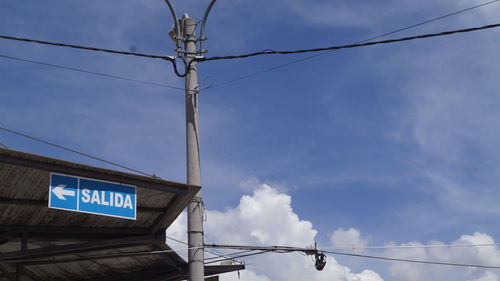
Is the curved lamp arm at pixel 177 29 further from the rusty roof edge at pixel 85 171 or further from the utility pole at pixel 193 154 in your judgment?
the rusty roof edge at pixel 85 171

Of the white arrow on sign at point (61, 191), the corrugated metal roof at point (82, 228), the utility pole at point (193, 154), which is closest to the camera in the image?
the utility pole at point (193, 154)

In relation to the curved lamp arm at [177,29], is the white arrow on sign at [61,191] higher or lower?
lower

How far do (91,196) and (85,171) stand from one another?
0.48m

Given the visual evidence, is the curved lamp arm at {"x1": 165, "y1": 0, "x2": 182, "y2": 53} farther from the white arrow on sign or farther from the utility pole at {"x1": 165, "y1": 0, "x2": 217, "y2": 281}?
the white arrow on sign

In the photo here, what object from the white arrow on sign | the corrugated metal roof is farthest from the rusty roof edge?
the white arrow on sign

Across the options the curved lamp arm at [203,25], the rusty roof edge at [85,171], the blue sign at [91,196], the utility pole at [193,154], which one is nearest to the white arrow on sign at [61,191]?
the blue sign at [91,196]

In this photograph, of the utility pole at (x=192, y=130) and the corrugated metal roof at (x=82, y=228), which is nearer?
the utility pole at (x=192, y=130)

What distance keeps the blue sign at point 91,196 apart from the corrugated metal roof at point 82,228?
0.14 m

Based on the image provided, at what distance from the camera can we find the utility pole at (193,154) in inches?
418

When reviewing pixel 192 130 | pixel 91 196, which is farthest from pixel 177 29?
pixel 91 196

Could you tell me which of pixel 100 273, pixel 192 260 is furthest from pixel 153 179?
pixel 100 273

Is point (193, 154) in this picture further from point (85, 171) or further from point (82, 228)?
point (82, 228)

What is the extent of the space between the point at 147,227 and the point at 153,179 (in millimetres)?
2945

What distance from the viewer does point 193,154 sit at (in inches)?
440
